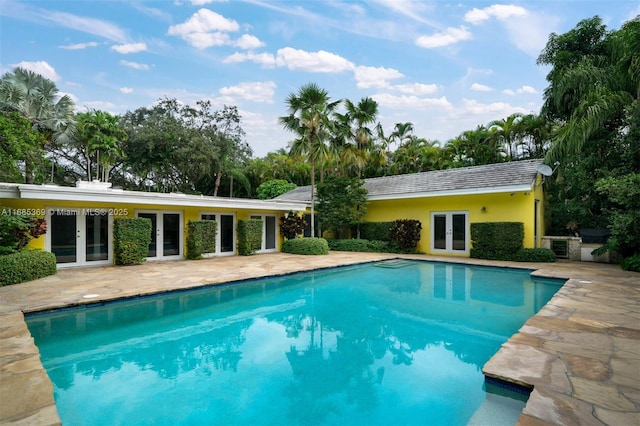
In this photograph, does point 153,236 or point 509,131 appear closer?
point 153,236

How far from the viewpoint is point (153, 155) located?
25.4m

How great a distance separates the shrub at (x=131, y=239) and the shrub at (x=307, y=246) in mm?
6157

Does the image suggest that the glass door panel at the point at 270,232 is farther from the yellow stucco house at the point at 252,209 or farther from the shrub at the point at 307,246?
the shrub at the point at 307,246

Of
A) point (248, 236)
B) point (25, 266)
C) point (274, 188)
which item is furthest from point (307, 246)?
point (274, 188)

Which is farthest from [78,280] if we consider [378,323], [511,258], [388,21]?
[511,258]

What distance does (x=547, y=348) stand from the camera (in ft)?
13.3

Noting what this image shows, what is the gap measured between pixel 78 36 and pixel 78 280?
40.9ft

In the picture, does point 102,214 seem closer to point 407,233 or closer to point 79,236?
point 79,236

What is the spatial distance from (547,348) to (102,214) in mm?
12467

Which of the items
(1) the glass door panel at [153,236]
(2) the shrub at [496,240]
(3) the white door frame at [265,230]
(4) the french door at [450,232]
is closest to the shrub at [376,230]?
(4) the french door at [450,232]

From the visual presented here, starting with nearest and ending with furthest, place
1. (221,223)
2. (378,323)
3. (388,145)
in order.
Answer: (378,323)
(221,223)
(388,145)

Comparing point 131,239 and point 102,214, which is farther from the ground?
point 102,214

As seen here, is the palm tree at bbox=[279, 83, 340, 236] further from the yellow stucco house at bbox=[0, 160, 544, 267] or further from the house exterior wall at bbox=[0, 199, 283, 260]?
the house exterior wall at bbox=[0, 199, 283, 260]

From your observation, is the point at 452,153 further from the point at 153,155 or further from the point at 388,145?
the point at 153,155
